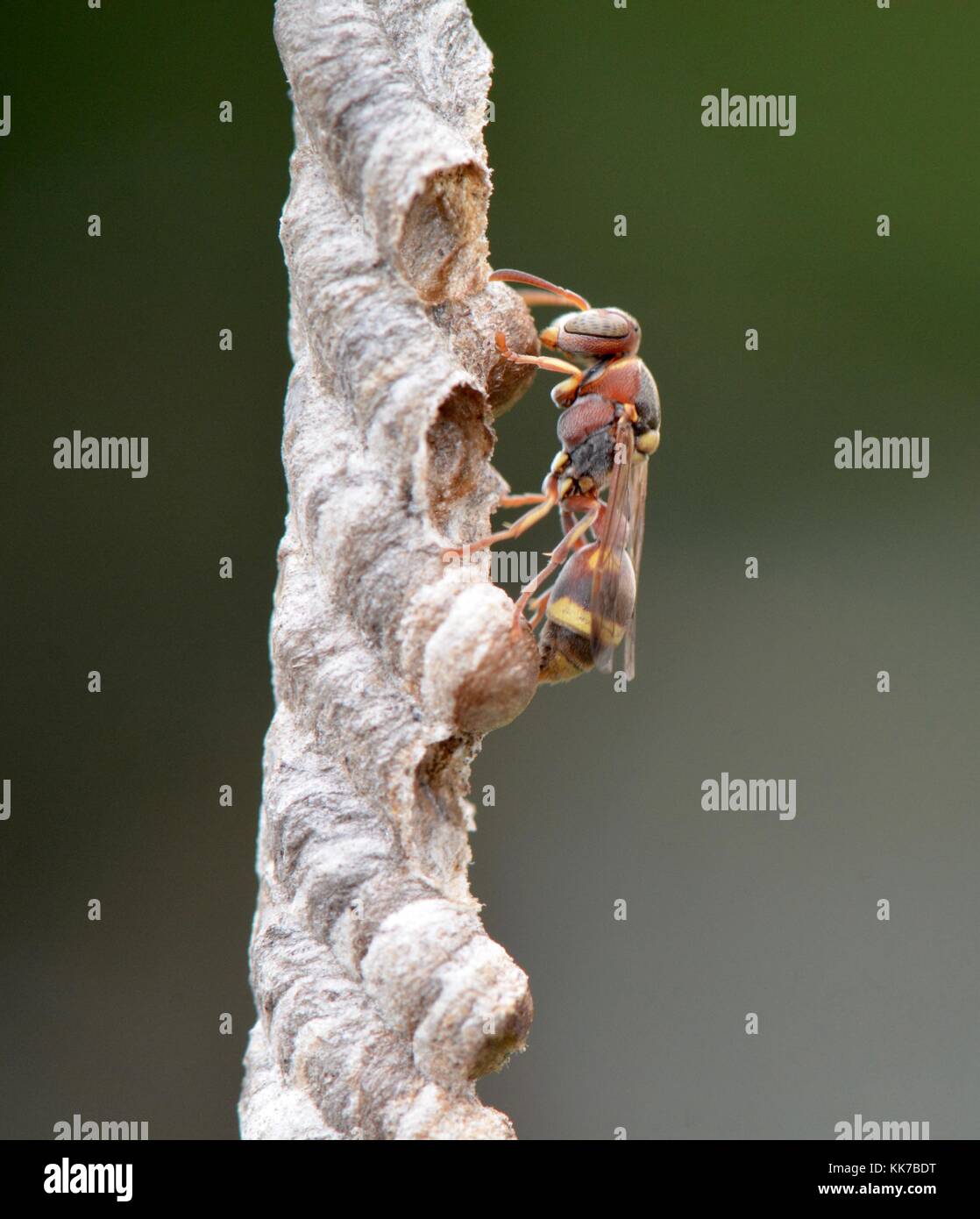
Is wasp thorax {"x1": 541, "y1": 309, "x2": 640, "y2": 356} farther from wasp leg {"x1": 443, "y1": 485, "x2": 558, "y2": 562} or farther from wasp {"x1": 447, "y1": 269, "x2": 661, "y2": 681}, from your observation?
wasp leg {"x1": 443, "y1": 485, "x2": 558, "y2": 562}

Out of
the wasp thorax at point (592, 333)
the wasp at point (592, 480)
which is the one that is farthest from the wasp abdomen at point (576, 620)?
the wasp thorax at point (592, 333)

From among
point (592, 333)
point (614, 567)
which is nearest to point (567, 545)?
point (614, 567)

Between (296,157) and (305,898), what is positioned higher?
(296,157)

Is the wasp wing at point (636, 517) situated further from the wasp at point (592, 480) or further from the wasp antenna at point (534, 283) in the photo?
the wasp antenna at point (534, 283)

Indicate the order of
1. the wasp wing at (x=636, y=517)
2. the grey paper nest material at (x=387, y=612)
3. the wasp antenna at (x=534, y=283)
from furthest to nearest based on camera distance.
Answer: the wasp wing at (x=636, y=517) < the wasp antenna at (x=534, y=283) < the grey paper nest material at (x=387, y=612)

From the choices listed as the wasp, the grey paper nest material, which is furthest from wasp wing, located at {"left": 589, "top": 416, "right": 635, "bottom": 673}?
the grey paper nest material

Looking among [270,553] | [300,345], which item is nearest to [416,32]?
[300,345]

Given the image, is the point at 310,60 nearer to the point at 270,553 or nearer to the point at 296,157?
the point at 296,157
